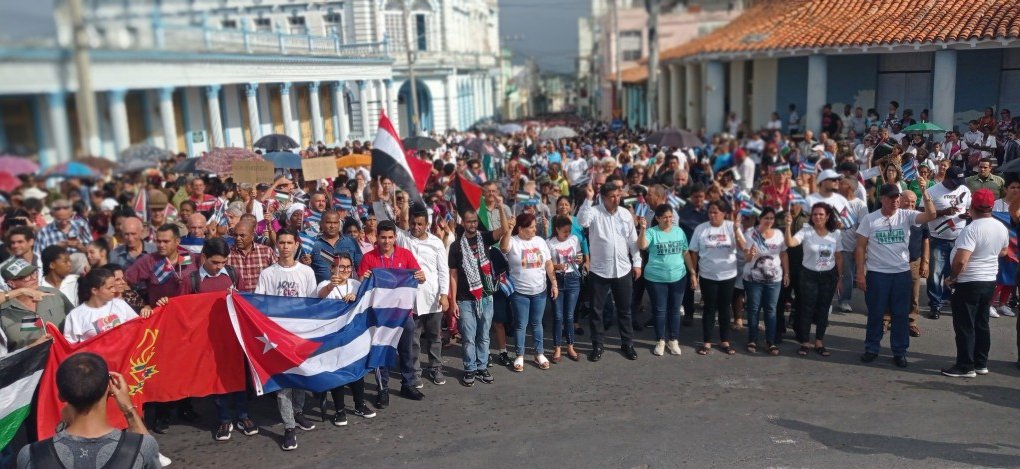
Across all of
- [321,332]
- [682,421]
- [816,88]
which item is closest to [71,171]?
[321,332]

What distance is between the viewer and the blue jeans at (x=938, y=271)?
29.0 feet

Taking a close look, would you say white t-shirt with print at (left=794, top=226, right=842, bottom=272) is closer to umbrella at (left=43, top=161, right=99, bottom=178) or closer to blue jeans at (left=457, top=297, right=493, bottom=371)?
blue jeans at (left=457, top=297, right=493, bottom=371)

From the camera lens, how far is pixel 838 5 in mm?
21031

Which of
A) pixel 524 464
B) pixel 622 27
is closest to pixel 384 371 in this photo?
pixel 524 464

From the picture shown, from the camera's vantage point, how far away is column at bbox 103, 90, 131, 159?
1.50 metres

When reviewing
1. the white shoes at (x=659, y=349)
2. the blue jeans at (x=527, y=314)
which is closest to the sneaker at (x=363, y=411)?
the blue jeans at (x=527, y=314)

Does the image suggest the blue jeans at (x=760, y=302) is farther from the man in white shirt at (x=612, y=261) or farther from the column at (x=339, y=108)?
the column at (x=339, y=108)

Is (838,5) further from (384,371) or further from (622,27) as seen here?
(622,27)

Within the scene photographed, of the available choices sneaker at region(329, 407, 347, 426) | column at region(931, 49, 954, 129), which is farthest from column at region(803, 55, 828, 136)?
sneaker at region(329, 407, 347, 426)

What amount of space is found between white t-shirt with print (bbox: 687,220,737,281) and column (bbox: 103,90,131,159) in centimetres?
694

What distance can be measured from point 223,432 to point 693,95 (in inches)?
986

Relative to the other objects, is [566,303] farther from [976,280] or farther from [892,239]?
[976,280]

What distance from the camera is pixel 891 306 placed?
7453mm

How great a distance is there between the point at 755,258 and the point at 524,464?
11.7ft
